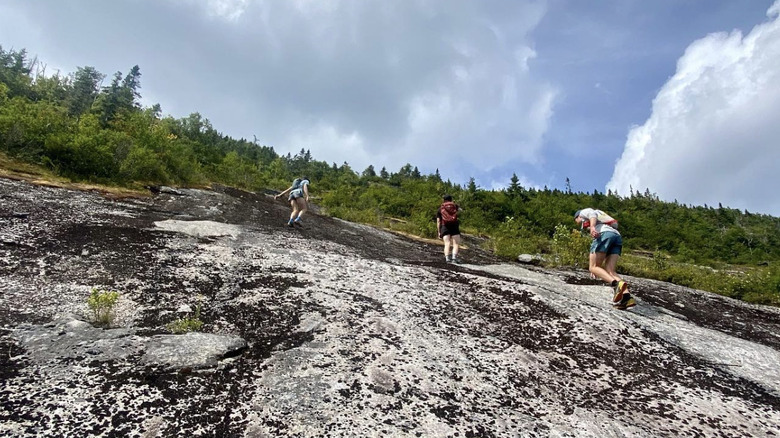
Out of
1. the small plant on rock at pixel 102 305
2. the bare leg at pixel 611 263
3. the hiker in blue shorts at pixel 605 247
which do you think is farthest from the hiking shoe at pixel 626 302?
the small plant on rock at pixel 102 305

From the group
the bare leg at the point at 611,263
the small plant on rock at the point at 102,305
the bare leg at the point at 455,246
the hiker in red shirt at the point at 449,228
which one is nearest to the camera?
the small plant on rock at the point at 102,305

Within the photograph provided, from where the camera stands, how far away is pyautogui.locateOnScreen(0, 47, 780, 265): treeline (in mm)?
15891

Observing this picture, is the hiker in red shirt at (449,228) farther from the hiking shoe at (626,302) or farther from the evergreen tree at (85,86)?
the evergreen tree at (85,86)

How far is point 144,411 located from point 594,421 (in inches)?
151

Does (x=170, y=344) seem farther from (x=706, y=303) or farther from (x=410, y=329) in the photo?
(x=706, y=303)

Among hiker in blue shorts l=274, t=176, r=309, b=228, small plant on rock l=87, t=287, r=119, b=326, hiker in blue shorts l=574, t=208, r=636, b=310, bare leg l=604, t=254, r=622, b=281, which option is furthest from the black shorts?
small plant on rock l=87, t=287, r=119, b=326

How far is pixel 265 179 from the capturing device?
54.2 metres

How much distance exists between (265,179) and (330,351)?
52.6 meters

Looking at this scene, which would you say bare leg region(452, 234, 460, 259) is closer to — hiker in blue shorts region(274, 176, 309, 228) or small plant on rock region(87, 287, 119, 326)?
hiker in blue shorts region(274, 176, 309, 228)

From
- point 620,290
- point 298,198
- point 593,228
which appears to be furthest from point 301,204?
point 620,290

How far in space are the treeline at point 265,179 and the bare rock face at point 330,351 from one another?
9.09 m

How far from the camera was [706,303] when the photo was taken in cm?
923

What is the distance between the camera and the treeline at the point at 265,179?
52.1 ft

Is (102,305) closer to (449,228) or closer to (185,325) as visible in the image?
(185,325)
